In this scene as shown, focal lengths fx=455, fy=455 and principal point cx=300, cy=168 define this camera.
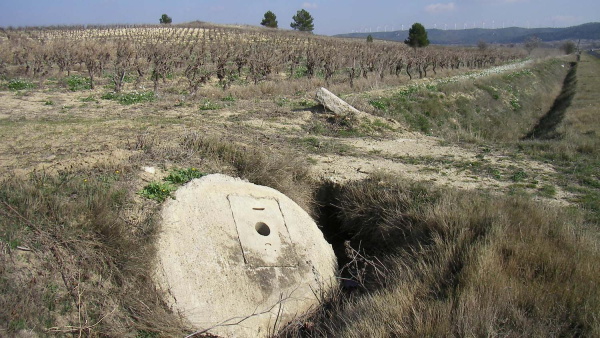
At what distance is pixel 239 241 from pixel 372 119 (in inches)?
302

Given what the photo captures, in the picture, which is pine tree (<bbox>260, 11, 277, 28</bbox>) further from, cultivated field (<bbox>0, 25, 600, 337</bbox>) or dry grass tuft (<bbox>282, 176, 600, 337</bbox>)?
dry grass tuft (<bbox>282, 176, 600, 337</bbox>)

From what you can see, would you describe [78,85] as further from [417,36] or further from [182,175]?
[417,36]

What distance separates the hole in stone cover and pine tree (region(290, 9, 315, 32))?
253 ft

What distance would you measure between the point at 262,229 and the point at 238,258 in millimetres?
826

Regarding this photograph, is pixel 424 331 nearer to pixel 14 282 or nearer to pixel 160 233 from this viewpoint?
pixel 160 233

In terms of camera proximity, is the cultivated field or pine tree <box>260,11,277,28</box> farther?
pine tree <box>260,11,277,28</box>

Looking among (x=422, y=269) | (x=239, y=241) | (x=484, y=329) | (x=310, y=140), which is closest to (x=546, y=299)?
(x=484, y=329)

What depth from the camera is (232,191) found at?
655 centimetres

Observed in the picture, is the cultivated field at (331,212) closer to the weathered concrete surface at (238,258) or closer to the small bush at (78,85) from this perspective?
the weathered concrete surface at (238,258)

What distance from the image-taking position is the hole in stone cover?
254 inches

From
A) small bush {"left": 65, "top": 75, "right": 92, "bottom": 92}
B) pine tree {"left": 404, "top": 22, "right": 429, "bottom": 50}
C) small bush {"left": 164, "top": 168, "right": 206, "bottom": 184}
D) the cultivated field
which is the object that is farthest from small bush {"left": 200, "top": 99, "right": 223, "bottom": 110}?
pine tree {"left": 404, "top": 22, "right": 429, "bottom": 50}

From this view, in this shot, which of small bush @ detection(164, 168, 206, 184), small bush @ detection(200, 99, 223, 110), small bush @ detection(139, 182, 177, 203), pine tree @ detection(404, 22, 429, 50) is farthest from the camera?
pine tree @ detection(404, 22, 429, 50)

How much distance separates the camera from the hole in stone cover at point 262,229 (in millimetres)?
6453

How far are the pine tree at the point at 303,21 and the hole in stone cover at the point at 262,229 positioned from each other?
77147 millimetres
